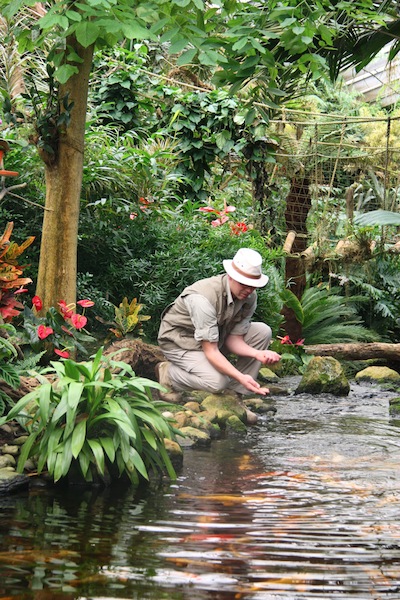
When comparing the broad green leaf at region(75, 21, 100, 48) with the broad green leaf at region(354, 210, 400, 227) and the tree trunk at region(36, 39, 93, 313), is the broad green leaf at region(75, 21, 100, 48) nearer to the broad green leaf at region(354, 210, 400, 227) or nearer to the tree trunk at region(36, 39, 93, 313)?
the tree trunk at region(36, 39, 93, 313)

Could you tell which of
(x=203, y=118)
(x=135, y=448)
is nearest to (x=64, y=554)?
(x=135, y=448)

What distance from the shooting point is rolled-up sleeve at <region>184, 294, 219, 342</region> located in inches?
227

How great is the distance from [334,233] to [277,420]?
24.2ft

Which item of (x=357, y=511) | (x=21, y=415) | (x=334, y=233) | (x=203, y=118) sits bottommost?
(x=357, y=511)

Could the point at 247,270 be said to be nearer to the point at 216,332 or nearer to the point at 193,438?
the point at 216,332

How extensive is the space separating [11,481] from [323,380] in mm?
4639

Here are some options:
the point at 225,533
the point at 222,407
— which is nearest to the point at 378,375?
the point at 222,407

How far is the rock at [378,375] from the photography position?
927cm

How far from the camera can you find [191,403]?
19.3ft

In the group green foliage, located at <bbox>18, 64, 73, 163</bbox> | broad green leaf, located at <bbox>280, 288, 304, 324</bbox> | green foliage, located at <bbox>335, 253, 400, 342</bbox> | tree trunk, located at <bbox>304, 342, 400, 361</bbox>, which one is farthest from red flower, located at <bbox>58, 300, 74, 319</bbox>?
green foliage, located at <bbox>335, 253, 400, 342</bbox>

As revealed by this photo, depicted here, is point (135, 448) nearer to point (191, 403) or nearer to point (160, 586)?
point (160, 586)

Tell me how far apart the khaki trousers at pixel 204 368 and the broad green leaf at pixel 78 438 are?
7.71ft

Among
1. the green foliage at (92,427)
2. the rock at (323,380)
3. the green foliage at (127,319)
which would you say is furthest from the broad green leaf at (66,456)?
the rock at (323,380)

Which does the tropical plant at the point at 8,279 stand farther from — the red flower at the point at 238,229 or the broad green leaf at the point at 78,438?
the red flower at the point at 238,229
